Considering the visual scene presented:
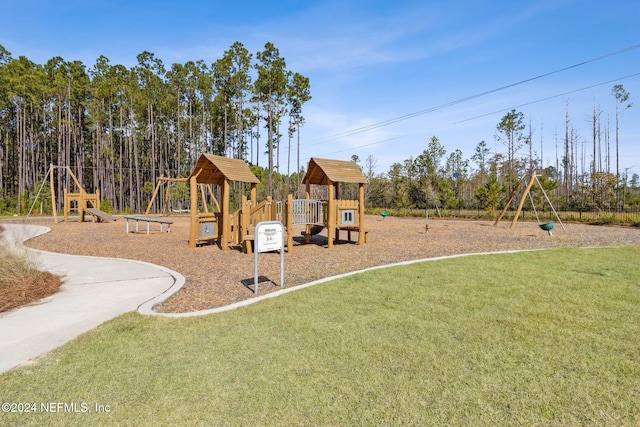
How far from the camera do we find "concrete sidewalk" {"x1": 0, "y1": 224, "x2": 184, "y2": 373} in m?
3.40

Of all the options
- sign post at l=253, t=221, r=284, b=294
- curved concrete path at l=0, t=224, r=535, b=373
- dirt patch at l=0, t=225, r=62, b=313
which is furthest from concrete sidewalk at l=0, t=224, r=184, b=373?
sign post at l=253, t=221, r=284, b=294

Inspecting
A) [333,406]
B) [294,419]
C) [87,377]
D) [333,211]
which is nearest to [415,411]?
[333,406]

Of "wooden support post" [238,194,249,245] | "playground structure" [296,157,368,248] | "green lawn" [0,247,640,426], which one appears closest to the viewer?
"green lawn" [0,247,640,426]

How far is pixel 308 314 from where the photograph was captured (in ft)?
13.7

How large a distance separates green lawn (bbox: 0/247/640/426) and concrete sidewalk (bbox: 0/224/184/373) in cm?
36

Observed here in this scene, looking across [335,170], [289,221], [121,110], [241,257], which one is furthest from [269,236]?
[121,110]

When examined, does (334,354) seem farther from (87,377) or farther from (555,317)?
(555,317)

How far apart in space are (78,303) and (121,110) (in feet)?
119

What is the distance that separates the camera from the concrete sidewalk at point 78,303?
3400 mm

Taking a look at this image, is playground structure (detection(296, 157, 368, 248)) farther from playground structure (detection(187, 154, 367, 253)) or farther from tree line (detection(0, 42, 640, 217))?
tree line (detection(0, 42, 640, 217))

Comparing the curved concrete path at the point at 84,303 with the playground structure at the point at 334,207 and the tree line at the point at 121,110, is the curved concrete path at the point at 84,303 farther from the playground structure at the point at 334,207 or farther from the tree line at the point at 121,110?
the tree line at the point at 121,110

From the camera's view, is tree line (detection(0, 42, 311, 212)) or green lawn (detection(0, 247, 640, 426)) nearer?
green lawn (detection(0, 247, 640, 426))

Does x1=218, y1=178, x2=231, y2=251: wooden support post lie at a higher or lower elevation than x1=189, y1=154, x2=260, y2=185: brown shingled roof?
lower

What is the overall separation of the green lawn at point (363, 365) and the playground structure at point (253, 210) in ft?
18.2
